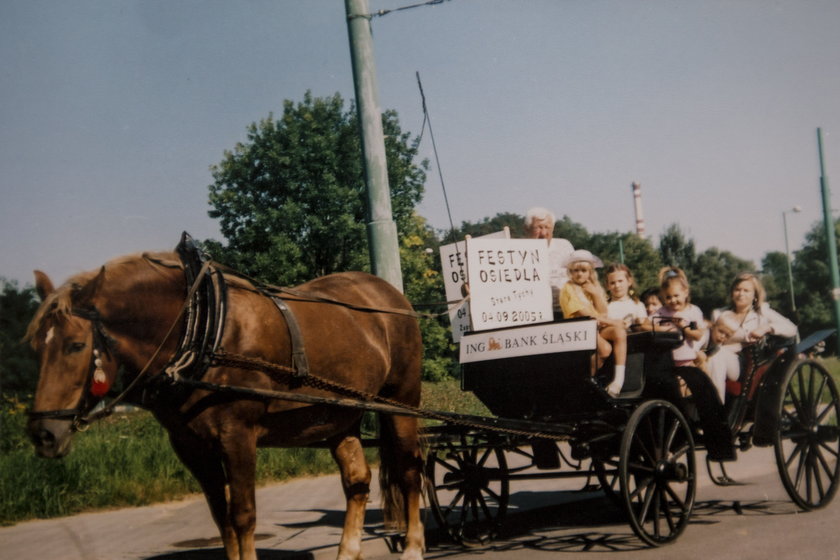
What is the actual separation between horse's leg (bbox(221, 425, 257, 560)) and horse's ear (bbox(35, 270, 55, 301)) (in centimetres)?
109

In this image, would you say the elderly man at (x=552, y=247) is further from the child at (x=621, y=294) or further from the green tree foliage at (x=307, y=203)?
the green tree foliage at (x=307, y=203)

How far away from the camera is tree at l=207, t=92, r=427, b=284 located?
31172 millimetres

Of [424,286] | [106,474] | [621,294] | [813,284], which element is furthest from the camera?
[813,284]

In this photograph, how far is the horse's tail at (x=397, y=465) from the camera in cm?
601

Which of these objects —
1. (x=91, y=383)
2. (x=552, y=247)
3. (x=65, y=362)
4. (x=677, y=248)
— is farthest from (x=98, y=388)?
(x=677, y=248)

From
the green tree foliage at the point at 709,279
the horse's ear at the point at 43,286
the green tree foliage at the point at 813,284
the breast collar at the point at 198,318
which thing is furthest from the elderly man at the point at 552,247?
the green tree foliage at the point at 813,284

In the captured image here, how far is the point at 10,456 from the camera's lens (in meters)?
9.71

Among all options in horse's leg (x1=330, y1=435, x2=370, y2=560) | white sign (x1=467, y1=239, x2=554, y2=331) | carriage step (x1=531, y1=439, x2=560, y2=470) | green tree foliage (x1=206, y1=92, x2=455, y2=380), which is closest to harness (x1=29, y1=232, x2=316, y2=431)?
horse's leg (x1=330, y1=435, x2=370, y2=560)

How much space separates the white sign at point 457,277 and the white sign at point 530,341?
280 millimetres

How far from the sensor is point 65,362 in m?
4.13

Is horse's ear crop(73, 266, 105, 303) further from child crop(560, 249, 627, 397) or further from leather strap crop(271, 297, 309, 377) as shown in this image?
child crop(560, 249, 627, 397)

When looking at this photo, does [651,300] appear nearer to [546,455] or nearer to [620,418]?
[620,418]

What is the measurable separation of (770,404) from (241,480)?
14.0 ft

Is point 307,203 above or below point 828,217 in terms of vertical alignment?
above
